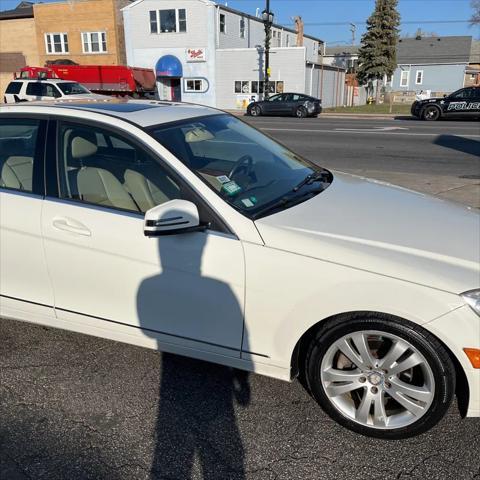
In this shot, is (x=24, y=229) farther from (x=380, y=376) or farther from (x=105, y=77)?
(x=105, y=77)

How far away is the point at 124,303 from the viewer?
2.92 metres

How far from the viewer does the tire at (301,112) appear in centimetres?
2839

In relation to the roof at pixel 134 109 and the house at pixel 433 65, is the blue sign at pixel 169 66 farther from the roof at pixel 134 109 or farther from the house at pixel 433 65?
the roof at pixel 134 109

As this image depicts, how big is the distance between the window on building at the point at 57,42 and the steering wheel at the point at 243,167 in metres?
43.8

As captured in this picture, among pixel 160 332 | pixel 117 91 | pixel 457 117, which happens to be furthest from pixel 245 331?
pixel 117 91

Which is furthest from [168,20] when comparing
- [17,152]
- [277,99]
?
[17,152]

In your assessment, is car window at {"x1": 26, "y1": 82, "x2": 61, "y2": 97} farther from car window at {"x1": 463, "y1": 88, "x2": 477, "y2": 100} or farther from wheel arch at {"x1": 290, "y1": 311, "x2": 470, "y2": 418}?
wheel arch at {"x1": 290, "y1": 311, "x2": 470, "y2": 418}

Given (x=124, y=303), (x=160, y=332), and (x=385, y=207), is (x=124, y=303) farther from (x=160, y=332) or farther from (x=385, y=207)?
(x=385, y=207)

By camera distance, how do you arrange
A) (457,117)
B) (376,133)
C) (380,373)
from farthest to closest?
1. (457,117)
2. (376,133)
3. (380,373)

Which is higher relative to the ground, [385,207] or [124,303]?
[385,207]

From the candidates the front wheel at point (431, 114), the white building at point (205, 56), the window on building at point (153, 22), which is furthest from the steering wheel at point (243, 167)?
the window on building at point (153, 22)

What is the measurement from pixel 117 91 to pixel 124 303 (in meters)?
29.0

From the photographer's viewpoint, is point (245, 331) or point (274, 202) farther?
point (274, 202)

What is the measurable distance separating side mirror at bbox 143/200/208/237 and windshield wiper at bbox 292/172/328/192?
2.73ft
